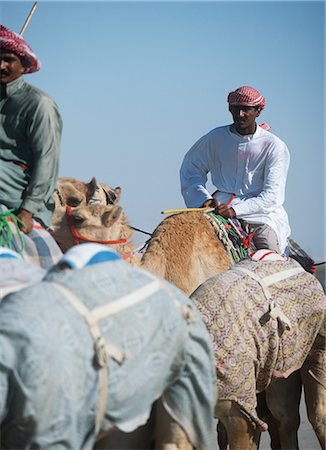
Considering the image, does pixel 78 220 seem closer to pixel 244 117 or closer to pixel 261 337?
pixel 261 337

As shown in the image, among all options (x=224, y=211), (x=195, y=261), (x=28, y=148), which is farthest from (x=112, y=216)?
(x=224, y=211)

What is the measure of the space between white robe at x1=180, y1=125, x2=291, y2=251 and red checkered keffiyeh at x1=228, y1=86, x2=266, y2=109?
27 cm

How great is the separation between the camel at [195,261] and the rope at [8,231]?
6.67ft

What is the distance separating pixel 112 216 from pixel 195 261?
1904mm

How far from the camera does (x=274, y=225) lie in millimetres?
9328

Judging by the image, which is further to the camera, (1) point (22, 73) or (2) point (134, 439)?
(1) point (22, 73)

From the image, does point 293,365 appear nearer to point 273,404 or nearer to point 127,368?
point 273,404

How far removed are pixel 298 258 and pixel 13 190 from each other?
4.11 metres

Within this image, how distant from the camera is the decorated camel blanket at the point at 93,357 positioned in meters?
3.98

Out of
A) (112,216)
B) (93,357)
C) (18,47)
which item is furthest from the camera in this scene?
(112,216)

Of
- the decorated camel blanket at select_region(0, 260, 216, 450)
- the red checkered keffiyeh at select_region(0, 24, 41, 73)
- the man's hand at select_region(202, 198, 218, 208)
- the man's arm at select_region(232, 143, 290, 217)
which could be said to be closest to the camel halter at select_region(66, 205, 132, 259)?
the red checkered keffiyeh at select_region(0, 24, 41, 73)

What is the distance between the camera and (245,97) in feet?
30.8

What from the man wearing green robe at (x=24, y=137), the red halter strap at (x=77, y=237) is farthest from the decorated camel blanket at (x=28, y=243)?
the red halter strap at (x=77, y=237)

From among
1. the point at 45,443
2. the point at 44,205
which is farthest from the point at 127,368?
the point at 44,205
